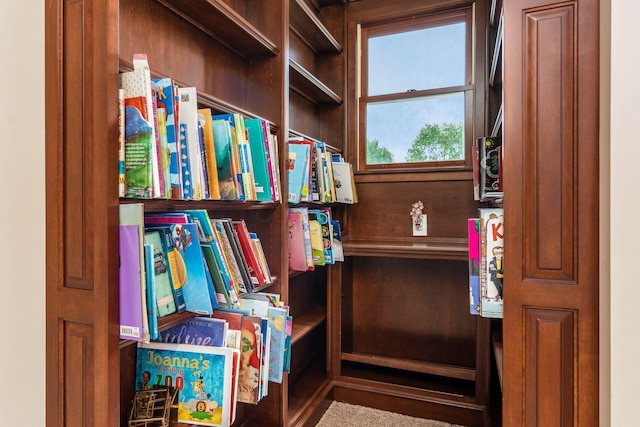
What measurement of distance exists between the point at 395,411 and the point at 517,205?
1.64 metres

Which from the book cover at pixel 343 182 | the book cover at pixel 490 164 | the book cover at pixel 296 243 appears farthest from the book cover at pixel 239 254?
the book cover at pixel 490 164

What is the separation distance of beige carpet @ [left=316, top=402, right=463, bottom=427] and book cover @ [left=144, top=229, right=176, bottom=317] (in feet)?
4.63

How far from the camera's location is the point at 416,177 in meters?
2.39

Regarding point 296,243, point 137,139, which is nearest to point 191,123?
point 137,139

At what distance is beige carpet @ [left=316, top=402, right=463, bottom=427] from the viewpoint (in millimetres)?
2107

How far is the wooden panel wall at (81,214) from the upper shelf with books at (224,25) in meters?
0.46

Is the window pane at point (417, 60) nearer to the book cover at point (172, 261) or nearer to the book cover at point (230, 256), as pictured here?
the book cover at point (230, 256)

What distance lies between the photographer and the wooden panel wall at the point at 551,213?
103cm

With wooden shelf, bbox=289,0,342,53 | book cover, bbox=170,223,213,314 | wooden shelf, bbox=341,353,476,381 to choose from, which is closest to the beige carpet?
wooden shelf, bbox=341,353,476,381

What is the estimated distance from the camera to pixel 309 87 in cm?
222

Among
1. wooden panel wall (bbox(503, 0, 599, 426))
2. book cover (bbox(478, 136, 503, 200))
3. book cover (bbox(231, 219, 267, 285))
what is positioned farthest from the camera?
book cover (bbox(478, 136, 503, 200))
